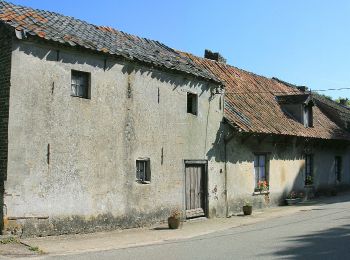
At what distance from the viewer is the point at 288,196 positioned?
2170 cm

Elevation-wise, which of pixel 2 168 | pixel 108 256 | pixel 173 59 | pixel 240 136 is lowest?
pixel 108 256

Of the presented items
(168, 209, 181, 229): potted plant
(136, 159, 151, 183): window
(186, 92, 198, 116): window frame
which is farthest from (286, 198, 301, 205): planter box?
(136, 159, 151, 183): window

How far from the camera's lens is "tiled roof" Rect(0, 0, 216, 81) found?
11.9 meters

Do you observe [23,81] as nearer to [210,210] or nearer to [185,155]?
[185,155]

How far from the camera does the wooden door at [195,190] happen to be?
16016mm

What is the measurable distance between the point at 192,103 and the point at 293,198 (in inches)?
326

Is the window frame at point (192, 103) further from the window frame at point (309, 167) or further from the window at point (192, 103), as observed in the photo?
the window frame at point (309, 167)

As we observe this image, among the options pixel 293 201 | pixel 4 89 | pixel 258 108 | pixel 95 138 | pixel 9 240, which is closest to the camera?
pixel 9 240

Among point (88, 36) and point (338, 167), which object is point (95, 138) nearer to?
point (88, 36)

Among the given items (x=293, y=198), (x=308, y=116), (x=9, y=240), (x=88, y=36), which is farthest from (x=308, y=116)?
(x=9, y=240)

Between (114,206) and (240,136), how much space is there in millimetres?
7122

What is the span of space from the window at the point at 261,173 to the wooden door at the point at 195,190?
377 centimetres

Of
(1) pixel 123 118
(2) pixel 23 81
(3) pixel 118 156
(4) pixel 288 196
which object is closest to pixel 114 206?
(3) pixel 118 156

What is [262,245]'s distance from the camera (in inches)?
415
